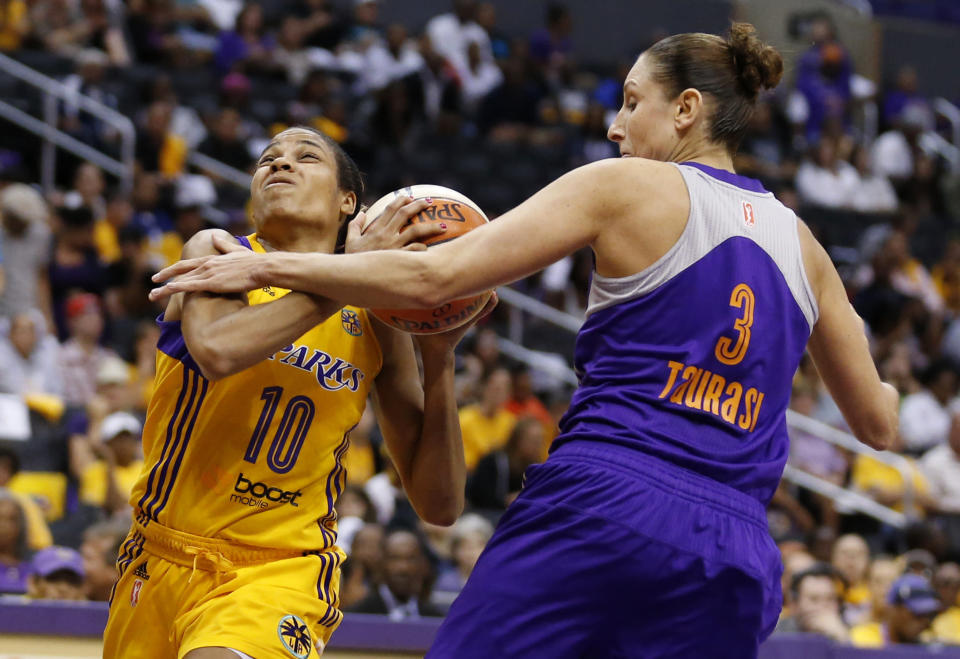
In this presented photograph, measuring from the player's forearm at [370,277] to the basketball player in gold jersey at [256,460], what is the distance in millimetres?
121

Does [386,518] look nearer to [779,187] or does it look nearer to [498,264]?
[498,264]

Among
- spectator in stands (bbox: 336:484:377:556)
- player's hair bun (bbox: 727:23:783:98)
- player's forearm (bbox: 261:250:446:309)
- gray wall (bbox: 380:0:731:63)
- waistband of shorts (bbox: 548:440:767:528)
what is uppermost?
player's hair bun (bbox: 727:23:783:98)

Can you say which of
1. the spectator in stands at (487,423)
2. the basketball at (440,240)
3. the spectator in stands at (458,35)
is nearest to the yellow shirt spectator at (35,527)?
the spectator in stands at (487,423)

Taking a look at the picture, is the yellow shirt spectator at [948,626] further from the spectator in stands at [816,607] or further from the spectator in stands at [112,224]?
the spectator in stands at [112,224]

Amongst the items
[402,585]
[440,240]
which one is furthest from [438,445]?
[402,585]

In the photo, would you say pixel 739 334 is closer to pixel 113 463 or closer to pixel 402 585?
pixel 402 585

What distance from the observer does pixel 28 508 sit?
7875 millimetres

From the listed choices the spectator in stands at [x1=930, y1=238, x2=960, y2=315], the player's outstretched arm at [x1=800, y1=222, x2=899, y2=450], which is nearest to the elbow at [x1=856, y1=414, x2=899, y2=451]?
the player's outstretched arm at [x1=800, y1=222, x2=899, y2=450]

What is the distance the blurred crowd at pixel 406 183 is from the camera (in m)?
8.21

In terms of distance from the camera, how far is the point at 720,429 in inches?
124

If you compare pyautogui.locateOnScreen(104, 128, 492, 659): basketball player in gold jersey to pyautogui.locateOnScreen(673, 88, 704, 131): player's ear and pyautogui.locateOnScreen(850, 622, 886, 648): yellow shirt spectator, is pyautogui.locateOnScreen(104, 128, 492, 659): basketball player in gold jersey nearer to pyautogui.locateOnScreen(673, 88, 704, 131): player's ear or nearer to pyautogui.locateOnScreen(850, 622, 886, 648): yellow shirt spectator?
pyautogui.locateOnScreen(673, 88, 704, 131): player's ear

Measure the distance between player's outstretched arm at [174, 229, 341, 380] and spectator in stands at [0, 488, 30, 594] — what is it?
14.1 feet

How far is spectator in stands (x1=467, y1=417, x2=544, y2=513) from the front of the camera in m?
9.60

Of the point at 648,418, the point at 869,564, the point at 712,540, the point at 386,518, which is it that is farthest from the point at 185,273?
the point at 869,564
